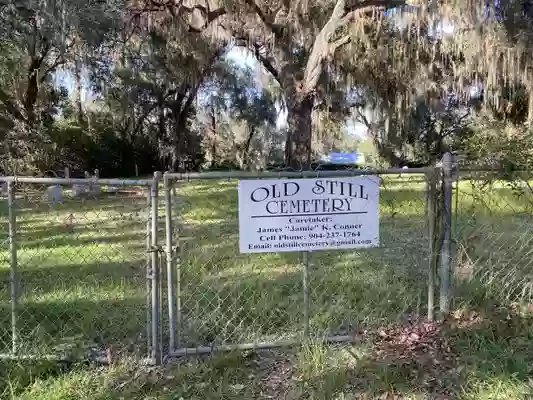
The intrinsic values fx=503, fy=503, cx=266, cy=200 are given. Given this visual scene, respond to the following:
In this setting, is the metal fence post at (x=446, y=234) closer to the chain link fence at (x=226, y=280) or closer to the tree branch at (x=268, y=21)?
the chain link fence at (x=226, y=280)

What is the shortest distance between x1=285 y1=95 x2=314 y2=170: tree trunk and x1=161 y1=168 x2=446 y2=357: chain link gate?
17.1 ft

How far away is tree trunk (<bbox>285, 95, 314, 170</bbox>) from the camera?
448 inches

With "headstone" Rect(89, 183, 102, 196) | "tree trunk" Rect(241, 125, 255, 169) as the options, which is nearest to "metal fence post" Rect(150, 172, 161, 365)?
"headstone" Rect(89, 183, 102, 196)

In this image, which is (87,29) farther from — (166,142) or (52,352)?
(166,142)

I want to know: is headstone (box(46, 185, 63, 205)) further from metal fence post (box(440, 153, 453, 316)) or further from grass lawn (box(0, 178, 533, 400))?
metal fence post (box(440, 153, 453, 316))

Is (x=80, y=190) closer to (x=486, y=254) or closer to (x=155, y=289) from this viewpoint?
(x=155, y=289)

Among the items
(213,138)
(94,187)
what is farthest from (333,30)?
(213,138)

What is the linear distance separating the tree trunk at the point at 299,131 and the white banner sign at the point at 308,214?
330 inches

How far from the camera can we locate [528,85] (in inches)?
437

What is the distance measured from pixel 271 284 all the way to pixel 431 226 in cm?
167

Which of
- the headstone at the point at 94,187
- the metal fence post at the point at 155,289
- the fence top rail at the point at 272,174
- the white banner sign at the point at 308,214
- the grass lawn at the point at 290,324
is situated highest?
the fence top rail at the point at 272,174

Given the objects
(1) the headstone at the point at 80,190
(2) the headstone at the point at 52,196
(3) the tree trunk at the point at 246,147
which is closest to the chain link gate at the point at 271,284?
(1) the headstone at the point at 80,190

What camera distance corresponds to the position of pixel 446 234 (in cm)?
313

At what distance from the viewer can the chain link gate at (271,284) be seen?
299cm
